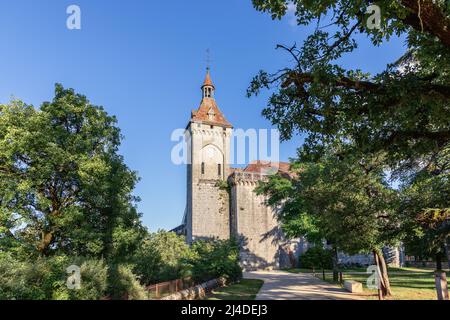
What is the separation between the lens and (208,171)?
156ft

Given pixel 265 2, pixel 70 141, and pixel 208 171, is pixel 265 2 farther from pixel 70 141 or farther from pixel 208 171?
pixel 208 171

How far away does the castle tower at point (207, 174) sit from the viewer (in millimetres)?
45406

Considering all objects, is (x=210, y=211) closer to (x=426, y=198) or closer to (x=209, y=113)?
(x=209, y=113)

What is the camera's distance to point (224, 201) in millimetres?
47688

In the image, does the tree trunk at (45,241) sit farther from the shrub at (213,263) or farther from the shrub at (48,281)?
the shrub at (213,263)

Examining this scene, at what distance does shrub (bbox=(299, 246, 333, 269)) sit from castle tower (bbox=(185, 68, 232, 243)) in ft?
36.0

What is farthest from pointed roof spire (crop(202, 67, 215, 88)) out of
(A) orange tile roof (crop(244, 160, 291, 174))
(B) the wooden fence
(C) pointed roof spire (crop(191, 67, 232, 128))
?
(B) the wooden fence

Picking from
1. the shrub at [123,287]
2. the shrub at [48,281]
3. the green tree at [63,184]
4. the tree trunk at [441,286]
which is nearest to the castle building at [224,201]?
the green tree at [63,184]

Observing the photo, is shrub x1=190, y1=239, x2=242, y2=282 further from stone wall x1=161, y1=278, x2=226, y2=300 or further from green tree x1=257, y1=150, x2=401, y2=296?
green tree x1=257, y1=150, x2=401, y2=296

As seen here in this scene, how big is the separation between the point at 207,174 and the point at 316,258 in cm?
1824

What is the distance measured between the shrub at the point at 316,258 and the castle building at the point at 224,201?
2651 mm

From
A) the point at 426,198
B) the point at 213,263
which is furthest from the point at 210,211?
the point at 426,198

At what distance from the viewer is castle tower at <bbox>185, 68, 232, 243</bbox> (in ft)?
149
